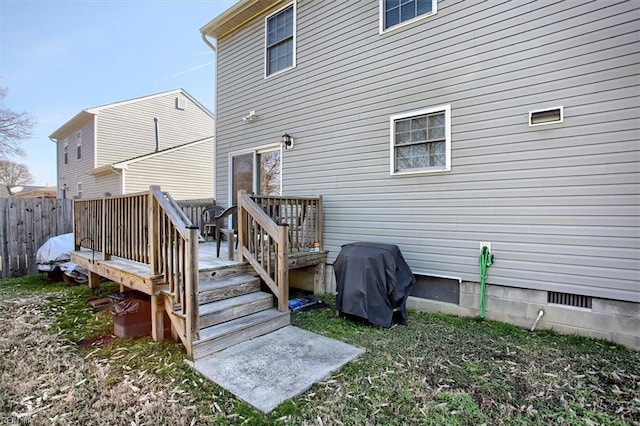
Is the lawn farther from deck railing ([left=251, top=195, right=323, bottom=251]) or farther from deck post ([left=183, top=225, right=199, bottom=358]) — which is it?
deck railing ([left=251, top=195, right=323, bottom=251])

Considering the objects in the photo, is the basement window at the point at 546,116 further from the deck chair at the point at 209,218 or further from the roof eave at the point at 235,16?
the deck chair at the point at 209,218

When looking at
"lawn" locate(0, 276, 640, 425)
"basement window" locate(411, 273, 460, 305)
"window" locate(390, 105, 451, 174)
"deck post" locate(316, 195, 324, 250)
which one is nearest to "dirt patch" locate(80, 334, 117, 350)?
"lawn" locate(0, 276, 640, 425)

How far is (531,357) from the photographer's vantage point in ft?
9.92

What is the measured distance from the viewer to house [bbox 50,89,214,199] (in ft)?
39.5

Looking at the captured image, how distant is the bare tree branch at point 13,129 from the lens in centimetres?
1744

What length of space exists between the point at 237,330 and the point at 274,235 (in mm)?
1122

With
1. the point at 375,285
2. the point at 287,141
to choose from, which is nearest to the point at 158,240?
the point at 375,285

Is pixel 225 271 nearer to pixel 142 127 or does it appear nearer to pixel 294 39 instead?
pixel 294 39

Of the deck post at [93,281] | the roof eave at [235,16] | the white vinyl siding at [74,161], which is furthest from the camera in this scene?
the white vinyl siding at [74,161]

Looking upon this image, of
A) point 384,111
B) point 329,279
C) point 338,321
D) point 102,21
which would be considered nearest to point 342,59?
point 384,111

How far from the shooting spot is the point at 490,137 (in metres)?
3.96

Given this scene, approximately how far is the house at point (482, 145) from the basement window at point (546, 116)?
14 mm

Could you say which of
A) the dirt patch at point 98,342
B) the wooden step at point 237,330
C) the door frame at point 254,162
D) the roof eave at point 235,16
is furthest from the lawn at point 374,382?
the roof eave at point 235,16

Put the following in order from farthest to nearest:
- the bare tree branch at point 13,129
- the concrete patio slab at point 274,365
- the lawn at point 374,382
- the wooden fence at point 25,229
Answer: the bare tree branch at point 13,129, the wooden fence at point 25,229, the concrete patio slab at point 274,365, the lawn at point 374,382
